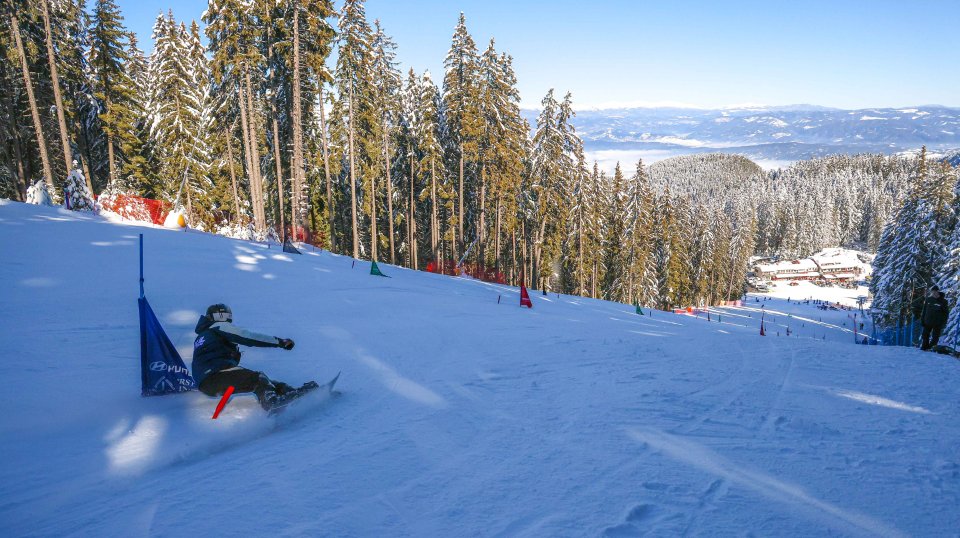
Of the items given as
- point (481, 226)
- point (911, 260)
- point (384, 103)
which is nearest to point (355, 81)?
point (384, 103)

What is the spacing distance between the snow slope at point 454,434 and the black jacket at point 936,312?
2.17m

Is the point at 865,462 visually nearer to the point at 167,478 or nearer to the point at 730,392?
the point at 730,392

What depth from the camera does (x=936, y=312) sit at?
11.8 m

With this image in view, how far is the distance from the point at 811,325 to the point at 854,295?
53.8 metres

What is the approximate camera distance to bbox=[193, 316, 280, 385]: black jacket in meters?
5.62

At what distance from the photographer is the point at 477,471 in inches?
179

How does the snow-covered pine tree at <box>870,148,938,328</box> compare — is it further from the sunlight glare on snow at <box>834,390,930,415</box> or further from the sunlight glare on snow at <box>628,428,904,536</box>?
the sunlight glare on snow at <box>628,428,904,536</box>

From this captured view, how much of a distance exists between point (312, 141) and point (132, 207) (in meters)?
18.7

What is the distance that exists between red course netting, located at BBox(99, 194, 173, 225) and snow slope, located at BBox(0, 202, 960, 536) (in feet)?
38.7

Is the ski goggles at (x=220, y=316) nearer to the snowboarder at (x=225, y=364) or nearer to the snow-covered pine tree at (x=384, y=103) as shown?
the snowboarder at (x=225, y=364)

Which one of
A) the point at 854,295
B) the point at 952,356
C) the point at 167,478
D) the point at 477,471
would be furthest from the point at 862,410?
the point at 854,295

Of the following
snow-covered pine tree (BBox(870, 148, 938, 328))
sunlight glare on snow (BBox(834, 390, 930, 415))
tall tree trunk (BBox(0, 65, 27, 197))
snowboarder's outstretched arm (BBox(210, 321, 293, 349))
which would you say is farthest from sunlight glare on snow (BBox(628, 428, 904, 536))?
tall tree trunk (BBox(0, 65, 27, 197))

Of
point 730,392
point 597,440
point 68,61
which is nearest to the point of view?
point 597,440

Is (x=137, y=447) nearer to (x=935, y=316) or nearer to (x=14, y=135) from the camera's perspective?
(x=935, y=316)
